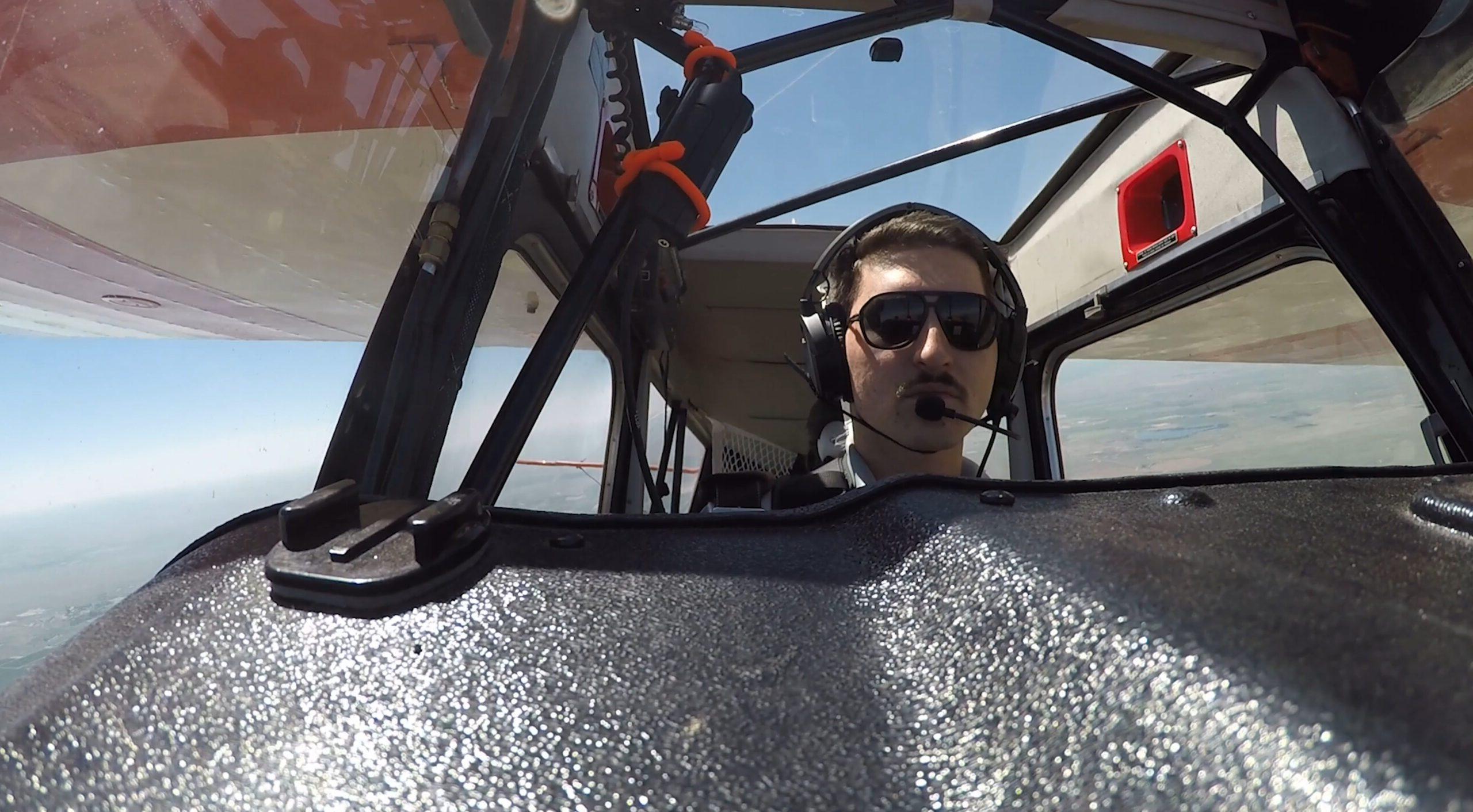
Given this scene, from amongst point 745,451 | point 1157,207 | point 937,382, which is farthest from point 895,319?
point 745,451

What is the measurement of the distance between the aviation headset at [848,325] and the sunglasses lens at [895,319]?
18 centimetres

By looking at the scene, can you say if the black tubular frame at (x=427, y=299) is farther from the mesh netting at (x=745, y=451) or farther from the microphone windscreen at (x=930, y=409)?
the mesh netting at (x=745, y=451)

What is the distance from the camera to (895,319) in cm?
129

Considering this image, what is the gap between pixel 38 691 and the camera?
356mm

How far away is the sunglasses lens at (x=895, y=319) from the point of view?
4.21 ft

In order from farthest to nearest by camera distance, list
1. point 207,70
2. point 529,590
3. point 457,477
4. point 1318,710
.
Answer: point 457,477 → point 207,70 → point 529,590 → point 1318,710

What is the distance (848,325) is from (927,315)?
9.2 inches

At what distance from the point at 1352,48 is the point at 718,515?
211 cm

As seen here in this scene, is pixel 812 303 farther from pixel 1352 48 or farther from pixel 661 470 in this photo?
pixel 1352 48

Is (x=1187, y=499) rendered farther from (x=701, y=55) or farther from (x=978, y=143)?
(x=978, y=143)

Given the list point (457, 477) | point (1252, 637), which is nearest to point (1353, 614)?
point (1252, 637)

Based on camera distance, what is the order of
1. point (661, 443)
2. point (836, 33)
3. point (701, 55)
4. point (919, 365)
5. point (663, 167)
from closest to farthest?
point (663, 167) → point (701, 55) → point (919, 365) → point (836, 33) → point (661, 443)

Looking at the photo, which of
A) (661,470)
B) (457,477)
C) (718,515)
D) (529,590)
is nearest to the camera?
(529,590)

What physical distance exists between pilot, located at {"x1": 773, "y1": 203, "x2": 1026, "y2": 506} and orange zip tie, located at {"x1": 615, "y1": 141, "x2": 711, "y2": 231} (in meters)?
0.44
